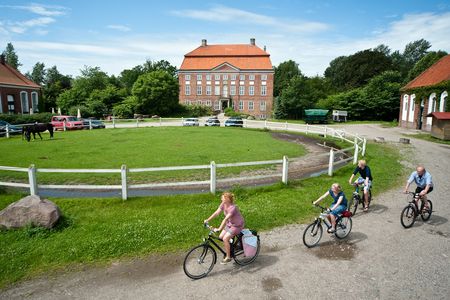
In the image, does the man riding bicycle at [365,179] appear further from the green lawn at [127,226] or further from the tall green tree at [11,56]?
A: the tall green tree at [11,56]

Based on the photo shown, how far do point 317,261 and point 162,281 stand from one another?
3365 millimetres

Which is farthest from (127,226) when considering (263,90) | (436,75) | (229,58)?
(229,58)

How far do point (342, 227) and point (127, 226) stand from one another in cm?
571

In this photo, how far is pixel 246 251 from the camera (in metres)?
6.32

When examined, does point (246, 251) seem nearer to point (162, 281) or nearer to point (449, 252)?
point (162, 281)

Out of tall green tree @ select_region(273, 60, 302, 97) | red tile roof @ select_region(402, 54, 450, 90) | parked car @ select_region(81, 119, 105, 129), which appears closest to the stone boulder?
parked car @ select_region(81, 119, 105, 129)

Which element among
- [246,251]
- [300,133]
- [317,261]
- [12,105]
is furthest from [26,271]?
[12,105]

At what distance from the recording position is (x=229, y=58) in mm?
70438

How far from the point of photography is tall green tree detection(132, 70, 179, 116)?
58.0 m

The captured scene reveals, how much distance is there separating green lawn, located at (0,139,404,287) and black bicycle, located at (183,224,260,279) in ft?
3.35

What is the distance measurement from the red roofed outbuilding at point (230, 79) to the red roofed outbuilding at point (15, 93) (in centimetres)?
3074

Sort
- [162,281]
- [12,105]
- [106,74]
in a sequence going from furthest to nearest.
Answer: [106,74], [12,105], [162,281]

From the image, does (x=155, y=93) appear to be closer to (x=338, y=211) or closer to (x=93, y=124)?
(x=93, y=124)

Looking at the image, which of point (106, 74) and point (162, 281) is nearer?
point (162, 281)
